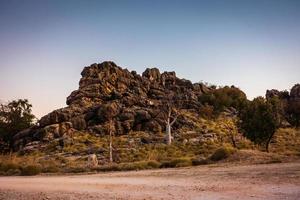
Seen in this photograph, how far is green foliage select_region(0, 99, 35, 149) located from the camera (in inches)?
2628

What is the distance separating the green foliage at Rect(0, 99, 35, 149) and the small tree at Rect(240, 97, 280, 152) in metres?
39.7

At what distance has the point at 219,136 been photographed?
57.9 meters

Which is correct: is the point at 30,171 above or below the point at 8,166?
below

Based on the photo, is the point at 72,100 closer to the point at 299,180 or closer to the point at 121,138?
the point at 121,138

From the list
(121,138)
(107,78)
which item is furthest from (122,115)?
(107,78)

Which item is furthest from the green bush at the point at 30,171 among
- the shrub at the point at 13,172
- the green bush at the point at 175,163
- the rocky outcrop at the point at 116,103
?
the rocky outcrop at the point at 116,103

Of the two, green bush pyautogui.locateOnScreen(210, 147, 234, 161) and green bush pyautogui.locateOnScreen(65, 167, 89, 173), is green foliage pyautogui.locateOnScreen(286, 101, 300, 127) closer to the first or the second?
green bush pyautogui.locateOnScreen(210, 147, 234, 161)

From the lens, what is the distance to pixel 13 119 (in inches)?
2810

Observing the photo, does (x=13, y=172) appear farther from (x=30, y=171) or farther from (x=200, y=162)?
(x=200, y=162)

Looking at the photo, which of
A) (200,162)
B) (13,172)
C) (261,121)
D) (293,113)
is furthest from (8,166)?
(293,113)

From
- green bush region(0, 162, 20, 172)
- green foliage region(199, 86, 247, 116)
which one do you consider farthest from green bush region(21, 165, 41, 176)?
green foliage region(199, 86, 247, 116)

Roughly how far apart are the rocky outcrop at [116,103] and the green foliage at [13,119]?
19.5 feet

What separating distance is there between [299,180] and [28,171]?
19.9m

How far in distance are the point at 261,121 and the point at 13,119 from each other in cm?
4822
